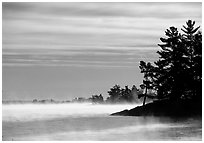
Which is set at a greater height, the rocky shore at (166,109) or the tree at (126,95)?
the tree at (126,95)

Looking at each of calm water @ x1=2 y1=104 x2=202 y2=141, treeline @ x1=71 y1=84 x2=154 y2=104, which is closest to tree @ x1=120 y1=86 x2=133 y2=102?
treeline @ x1=71 y1=84 x2=154 y2=104

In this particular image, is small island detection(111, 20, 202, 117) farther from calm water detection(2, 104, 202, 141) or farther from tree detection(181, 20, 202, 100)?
calm water detection(2, 104, 202, 141)

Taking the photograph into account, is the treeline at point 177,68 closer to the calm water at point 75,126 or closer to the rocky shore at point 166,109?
the rocky shore at point 166,109

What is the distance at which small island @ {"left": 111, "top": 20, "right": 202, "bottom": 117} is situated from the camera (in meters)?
16.0

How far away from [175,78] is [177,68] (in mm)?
317

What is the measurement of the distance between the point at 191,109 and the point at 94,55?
3.49 m

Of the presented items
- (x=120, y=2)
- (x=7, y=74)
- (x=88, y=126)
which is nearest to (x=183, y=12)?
(x=120, y=2)

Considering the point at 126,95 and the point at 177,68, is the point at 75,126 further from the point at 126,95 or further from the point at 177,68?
the point at 177,68

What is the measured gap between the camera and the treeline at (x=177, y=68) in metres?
15.9

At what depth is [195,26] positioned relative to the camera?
51.5 ft

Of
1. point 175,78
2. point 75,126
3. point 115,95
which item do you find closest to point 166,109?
point 175,78

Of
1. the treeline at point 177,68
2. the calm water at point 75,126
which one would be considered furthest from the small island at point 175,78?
the calm water at point 75,126

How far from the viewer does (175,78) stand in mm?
17016

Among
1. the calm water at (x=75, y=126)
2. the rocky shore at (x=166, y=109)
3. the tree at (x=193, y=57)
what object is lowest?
the calm water at (x=75, y=126)
